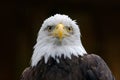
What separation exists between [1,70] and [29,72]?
141 inches

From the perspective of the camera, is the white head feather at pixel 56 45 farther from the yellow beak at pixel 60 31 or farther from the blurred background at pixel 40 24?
the blurred background at pixel 40 24

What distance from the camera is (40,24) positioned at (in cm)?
1139

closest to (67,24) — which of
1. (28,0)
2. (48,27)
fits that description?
(48,27)

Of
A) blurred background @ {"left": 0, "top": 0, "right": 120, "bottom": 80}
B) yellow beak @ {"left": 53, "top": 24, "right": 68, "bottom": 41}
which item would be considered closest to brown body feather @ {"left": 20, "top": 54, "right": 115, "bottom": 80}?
yellow beak @ {"left": 53, "top": 24, "right": 68, "bottom": 41}

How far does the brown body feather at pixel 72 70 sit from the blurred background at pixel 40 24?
339 centimetres

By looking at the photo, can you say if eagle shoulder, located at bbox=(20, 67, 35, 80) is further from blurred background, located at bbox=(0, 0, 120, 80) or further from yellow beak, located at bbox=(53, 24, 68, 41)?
blurred background, located at bbox=(0, 0, 120, 80)

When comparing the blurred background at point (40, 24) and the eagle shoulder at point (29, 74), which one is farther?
the blurred background at point (40, 24)

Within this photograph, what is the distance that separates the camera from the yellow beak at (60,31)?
25.7ft

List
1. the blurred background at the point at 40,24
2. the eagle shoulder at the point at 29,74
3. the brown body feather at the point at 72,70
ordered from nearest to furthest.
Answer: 1. the brown body feather at the point at 72,70
2. the eagle shoulder at the point at 29,74
3. the blurred background at the point at 40,24

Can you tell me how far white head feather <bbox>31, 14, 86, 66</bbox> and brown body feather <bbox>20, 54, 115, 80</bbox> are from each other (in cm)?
4

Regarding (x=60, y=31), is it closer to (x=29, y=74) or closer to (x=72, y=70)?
(x=72, y=70)

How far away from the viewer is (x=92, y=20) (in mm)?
11633

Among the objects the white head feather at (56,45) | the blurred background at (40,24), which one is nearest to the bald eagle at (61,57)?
the white head feather at (56,45)

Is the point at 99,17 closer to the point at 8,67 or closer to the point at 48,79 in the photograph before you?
the point at 8,67
